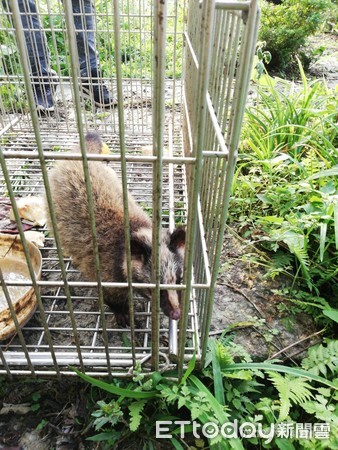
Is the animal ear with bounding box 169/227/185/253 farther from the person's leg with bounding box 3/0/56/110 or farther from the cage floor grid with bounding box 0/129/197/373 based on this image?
the person's leg with bounding box 3/0/56/110

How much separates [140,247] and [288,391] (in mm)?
1027

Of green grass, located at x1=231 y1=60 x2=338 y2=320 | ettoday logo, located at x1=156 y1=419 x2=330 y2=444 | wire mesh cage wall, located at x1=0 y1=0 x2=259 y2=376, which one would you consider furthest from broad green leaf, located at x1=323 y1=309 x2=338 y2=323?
wire mesh cage wall, located at x1=0 y1=0 x2=259 y2=376

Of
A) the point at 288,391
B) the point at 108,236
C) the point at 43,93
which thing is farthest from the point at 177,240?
the point at 43,93

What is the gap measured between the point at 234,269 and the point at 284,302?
16.6 inches

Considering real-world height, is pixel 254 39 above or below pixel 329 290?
above

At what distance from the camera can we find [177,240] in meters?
2.16

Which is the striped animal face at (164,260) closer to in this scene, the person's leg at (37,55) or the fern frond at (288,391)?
the fern frond at (288,391)

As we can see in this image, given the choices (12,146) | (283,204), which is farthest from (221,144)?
(12,146)

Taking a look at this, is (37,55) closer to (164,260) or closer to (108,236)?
(108,236)

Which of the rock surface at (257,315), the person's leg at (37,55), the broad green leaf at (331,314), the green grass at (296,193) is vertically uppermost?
the person's leg at (37,55)

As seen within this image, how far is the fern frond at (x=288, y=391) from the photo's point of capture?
1.67 metres

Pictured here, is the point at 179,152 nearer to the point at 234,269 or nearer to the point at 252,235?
the point at 252,235

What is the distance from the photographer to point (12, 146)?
150 inches

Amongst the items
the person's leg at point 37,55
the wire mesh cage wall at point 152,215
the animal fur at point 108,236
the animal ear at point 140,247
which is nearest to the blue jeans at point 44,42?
the person's leg at point 37,55
